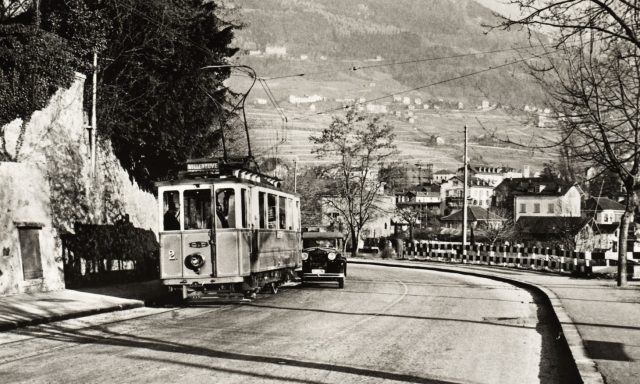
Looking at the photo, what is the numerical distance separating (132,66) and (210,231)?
1357 cm

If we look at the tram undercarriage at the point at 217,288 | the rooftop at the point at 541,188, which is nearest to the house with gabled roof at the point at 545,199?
the rooftop at the point at 541,188

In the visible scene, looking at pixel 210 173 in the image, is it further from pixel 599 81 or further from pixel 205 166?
pixel 599 81

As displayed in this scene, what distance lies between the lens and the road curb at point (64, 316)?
14.1 m

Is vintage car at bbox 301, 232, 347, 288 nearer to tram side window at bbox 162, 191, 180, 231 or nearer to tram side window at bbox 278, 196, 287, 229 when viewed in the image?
tram side window at bbox 278, 196, 287, 229

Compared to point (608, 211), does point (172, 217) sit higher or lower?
higher

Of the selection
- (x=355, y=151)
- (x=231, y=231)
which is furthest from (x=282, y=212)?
(x=355, y=151)

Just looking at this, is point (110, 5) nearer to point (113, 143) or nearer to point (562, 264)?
point (113, 143)

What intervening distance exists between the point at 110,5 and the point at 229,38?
348 inches

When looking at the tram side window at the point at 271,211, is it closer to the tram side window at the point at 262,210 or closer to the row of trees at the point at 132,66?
the tram side window at the point at 262,210

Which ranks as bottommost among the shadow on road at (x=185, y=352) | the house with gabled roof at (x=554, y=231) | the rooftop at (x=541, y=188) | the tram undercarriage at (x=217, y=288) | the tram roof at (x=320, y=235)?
the house with gabled roof at (x=554, y=231)

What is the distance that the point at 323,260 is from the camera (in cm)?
2455

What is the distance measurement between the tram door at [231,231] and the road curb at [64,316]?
222 cm

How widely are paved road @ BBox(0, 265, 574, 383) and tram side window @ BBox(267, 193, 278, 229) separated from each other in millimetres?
3132

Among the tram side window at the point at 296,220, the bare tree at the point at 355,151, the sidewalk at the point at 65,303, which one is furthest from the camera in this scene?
the bare tree at the point at 355,151
